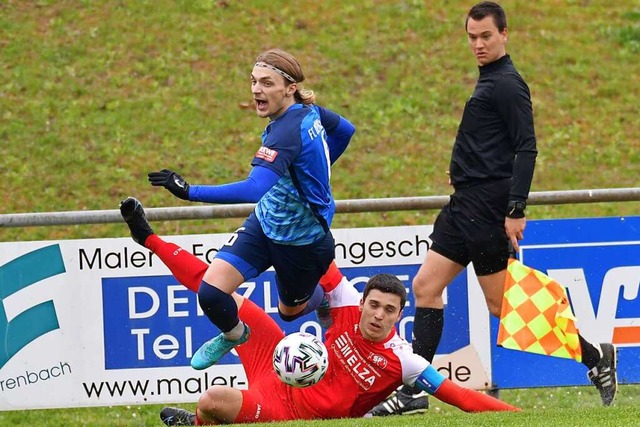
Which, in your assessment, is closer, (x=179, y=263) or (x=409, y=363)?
(x=409, y=363)

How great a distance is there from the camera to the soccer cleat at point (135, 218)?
A: 23.2 ft

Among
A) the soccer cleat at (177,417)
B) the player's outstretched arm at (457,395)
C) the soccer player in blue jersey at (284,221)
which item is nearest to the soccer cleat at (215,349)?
the soccer player in blue jersey at (284,221)

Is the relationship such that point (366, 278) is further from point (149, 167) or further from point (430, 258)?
point (149, 167)

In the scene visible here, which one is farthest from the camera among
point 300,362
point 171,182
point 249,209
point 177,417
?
Answer: point 249,209

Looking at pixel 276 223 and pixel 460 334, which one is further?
pixel 460 334

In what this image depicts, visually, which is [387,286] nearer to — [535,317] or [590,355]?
[535,317]

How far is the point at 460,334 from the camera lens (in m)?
8.27

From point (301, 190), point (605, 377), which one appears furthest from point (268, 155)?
point (605, 377)

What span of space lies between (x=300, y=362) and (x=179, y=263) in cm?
113

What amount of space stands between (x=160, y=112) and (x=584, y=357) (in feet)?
25.9

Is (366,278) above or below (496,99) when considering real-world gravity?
below

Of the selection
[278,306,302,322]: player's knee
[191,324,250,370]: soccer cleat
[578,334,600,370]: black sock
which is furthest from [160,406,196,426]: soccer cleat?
[578,334,600,370]: black sock

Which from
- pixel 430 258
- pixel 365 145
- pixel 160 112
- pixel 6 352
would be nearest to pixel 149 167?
pixel 160 112

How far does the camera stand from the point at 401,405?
7281 mm
